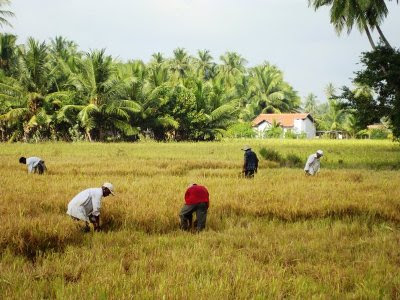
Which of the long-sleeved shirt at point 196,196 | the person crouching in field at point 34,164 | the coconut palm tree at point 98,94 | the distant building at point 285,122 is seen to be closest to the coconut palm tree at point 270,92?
the distant building at point 285,122

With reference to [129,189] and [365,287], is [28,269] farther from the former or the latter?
[129,189]

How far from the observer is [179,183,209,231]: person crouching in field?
7.23 metres

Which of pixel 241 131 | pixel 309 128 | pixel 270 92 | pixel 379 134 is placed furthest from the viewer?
pixel 309 128

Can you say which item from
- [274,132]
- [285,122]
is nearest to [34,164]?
[274,132]

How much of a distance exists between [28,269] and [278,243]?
11.0 ft

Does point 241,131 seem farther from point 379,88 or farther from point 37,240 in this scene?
point 37,240

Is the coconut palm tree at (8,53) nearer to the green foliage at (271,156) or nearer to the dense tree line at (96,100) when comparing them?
the dense tree line at (96,100)

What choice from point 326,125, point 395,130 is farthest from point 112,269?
point 326,125

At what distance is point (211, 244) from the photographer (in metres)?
6.33

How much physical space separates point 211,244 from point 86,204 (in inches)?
78.9

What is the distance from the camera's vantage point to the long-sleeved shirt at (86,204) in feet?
21.4

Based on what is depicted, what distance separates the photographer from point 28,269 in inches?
193

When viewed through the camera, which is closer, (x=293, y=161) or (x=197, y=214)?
(x=197, y=214)

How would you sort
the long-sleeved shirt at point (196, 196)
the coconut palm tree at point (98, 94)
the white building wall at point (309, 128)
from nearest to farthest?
the long-sleeved shirt at point (196, 196)
the coconut palm tree at point (98, 94)
the white building wall at point (309, 128)
